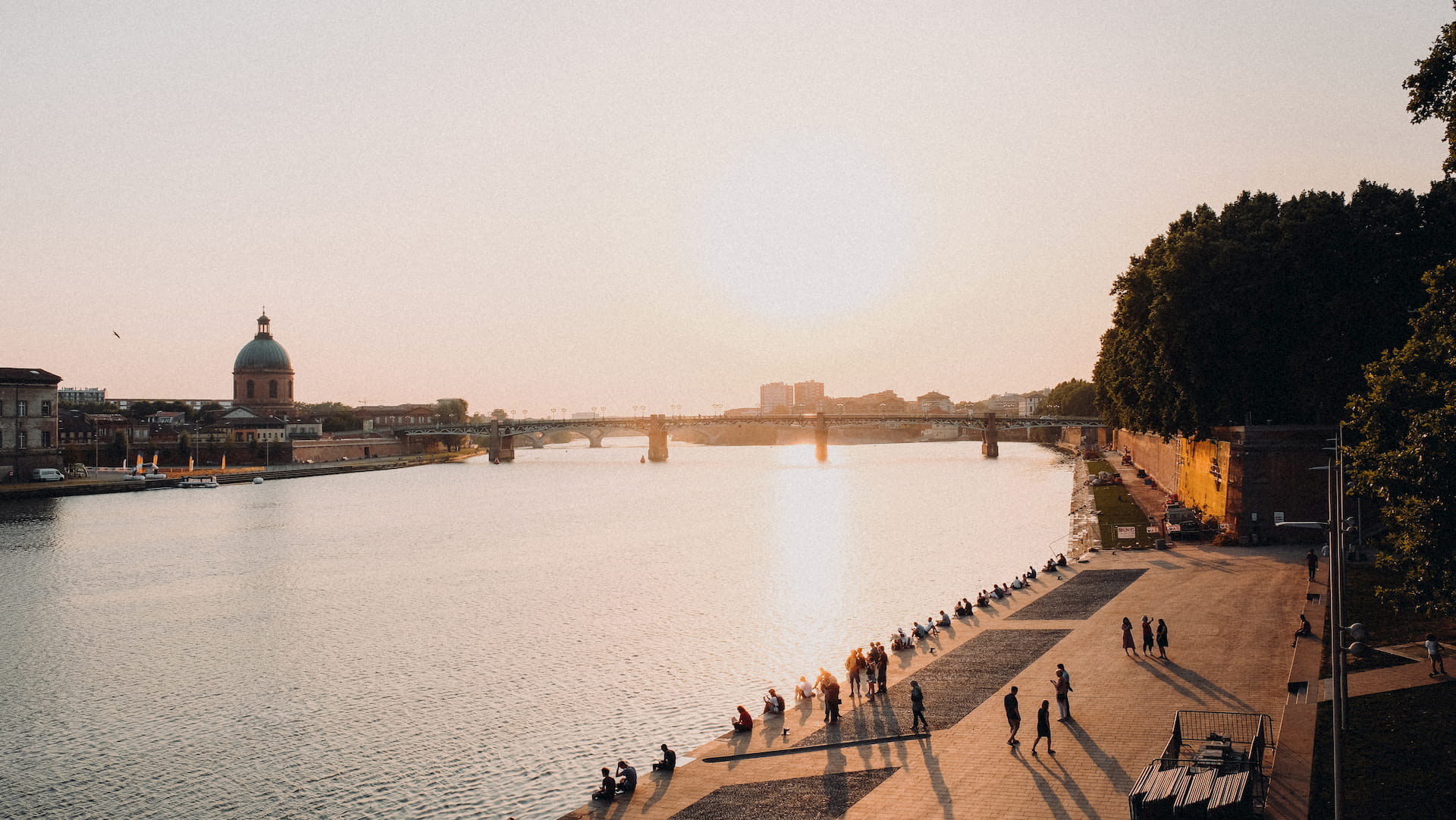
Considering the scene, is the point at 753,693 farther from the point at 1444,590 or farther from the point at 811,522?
the point at 811,522

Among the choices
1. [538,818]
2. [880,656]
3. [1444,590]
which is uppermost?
[1444,590]

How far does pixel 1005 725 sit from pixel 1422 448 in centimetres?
1226

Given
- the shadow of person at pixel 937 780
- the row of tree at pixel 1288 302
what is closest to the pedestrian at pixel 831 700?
the shadow of person at pixel 937 780

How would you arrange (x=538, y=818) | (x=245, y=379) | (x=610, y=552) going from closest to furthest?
(x=538, y=818) < (x=610, y=552) < (x=245, y=379)

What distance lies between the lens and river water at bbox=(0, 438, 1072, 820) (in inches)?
1095

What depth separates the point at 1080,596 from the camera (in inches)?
1711

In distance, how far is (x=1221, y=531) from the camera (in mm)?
55281

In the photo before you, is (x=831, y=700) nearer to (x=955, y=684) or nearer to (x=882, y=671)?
(x=882, y=671)

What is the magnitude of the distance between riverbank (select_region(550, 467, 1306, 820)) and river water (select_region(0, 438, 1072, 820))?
148 inches

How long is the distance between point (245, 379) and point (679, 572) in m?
165

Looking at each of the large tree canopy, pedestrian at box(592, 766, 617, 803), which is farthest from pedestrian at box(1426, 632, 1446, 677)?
the large tree canopy

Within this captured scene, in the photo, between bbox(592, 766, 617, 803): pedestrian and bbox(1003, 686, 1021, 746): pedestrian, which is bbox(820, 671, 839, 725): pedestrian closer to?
bbox(1003, 686, 1021, 746): pedestrian

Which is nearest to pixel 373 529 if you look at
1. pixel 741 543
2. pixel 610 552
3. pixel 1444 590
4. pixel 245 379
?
pixel 610 552

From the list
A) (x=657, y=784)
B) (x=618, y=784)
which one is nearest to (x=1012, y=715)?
(x=657, y=784)
